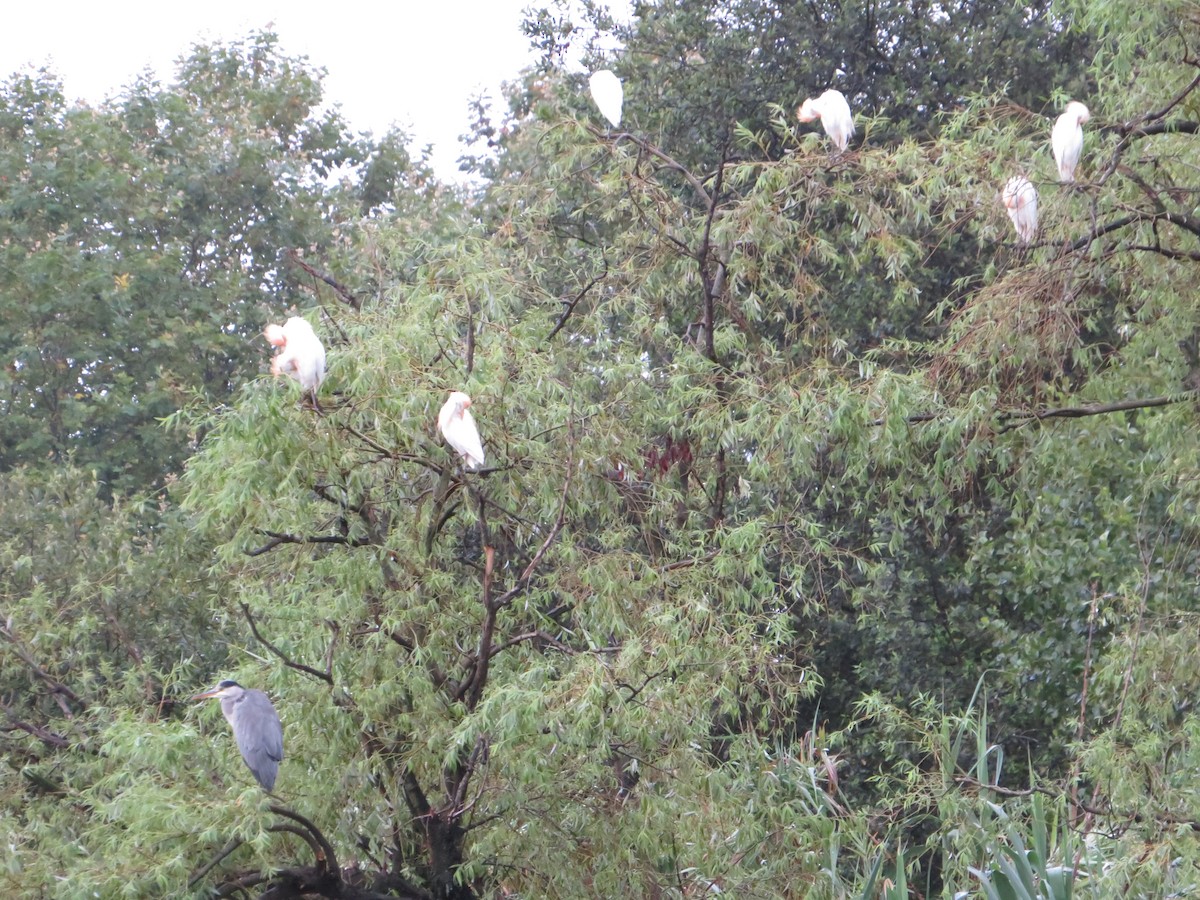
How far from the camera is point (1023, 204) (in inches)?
193

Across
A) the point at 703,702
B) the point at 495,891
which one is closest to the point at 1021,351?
the point at 703,702

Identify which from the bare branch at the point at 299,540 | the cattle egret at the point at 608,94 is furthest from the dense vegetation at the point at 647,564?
the cattle egret at the point at 608,94

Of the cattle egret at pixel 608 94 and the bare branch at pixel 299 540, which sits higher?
the cattle egret at pixel 608 94

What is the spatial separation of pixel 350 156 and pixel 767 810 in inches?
433

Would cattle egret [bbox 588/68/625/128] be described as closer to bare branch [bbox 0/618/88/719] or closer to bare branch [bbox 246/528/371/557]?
bare branch [bbox 246/528/371/557]

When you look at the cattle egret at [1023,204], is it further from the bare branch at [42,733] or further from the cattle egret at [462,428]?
the bare branch at [42,733]

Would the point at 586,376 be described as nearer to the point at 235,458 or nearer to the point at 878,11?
the point at 235,458

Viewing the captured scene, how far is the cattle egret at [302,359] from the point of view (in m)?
3.94

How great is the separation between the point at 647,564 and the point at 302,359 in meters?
1.24

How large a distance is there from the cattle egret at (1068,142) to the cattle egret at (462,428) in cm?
234

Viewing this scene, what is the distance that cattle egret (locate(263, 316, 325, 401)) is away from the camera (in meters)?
3.94

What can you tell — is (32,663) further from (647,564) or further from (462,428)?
(647,564)

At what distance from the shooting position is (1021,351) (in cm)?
→ 475

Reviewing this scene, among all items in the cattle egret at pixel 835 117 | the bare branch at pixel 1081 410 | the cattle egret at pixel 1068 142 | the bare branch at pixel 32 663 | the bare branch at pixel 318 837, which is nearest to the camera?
the bare branch at pixel 318 837
